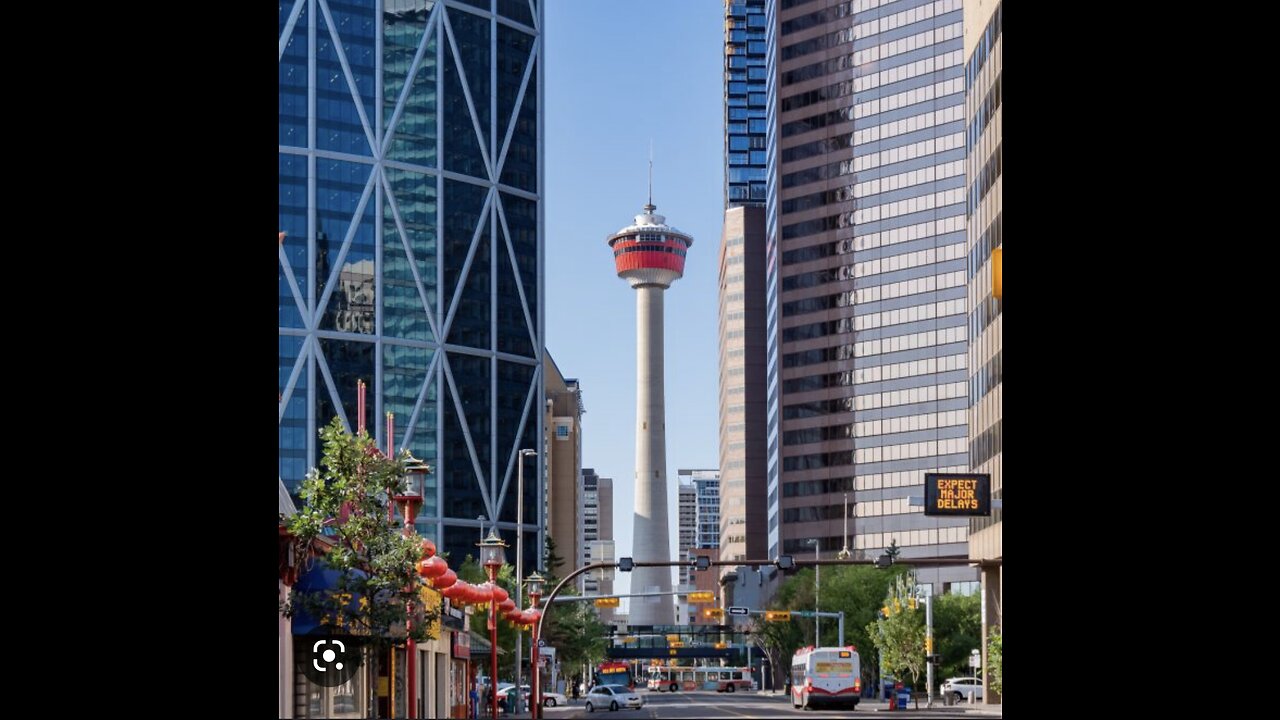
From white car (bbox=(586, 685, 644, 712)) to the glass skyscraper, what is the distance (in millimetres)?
82375

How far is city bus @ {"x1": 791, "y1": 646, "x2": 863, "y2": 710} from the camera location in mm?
73137

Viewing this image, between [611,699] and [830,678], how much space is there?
43.6 feet

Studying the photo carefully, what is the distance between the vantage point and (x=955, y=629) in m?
114

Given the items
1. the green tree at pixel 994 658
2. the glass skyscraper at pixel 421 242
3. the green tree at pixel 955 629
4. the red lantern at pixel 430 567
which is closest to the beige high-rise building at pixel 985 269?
the green tree at pixel 994 658

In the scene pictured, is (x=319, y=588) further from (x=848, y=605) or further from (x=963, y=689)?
(x=848, y=605)

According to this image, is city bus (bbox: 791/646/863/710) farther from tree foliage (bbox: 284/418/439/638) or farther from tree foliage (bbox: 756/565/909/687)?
tree foliage (bbox: 756/565/909/687)

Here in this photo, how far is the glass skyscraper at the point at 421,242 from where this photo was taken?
16675 centimetres

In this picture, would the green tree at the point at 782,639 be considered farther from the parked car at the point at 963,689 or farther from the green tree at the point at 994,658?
the green tree at the point at 994,658

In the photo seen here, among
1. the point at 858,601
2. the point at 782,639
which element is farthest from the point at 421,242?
the point at 858,601

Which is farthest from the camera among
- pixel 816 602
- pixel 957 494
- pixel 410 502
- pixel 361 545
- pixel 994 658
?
pixel 816 602

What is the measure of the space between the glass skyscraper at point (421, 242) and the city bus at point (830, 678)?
310ft
